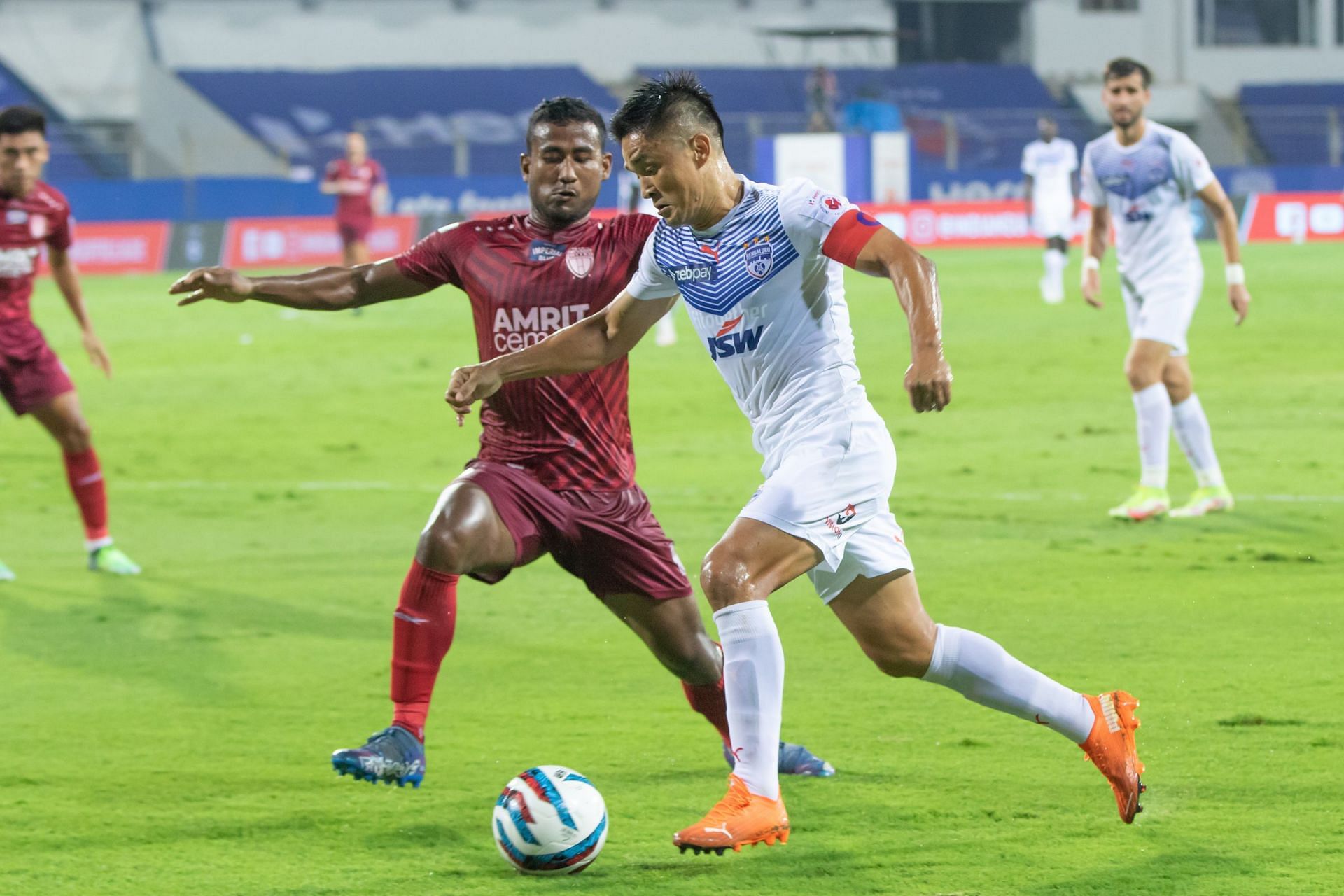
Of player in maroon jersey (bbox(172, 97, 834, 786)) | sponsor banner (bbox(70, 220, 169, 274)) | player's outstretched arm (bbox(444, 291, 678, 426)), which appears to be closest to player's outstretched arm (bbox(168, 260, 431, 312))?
player in maroon jersey (bbox(172, 97, 834, 786))

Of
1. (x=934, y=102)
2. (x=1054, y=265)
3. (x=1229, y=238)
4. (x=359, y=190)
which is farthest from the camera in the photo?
(x=934, y=102)

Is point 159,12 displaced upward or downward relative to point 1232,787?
upward

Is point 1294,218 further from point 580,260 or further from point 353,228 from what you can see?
point 580,260

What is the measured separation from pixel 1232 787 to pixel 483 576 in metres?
2.28

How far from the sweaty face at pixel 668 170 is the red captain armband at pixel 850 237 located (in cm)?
38

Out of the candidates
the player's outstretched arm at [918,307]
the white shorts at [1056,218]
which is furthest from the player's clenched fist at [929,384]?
the white shorts at [1056,218]

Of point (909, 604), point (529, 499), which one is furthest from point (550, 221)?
point (909, 604)

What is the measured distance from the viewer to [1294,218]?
34.7m

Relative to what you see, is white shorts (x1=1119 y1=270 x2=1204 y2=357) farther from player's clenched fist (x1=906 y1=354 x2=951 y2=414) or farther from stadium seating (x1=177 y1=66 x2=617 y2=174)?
stadium seating (x1=177 y1=66 x2=617 y2=174)

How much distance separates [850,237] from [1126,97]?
6.10 meters

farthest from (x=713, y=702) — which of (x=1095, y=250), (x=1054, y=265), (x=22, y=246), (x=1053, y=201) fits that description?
(x=1053, y=201)

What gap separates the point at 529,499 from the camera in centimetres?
552

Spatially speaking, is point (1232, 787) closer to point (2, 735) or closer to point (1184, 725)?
point (1184, 725)

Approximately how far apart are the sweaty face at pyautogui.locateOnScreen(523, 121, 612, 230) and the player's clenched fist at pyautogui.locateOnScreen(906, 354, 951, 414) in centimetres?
172
